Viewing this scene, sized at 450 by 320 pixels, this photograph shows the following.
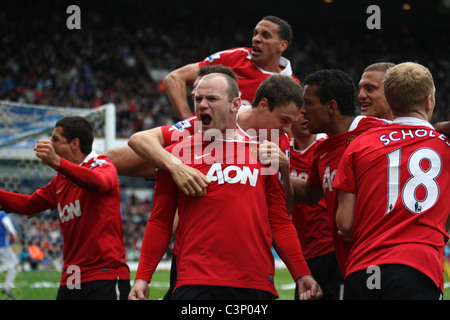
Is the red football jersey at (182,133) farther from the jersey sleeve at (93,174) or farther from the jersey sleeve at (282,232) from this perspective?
the jersey sleeve at (93,174)

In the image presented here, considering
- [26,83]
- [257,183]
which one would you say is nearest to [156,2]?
[26,83]

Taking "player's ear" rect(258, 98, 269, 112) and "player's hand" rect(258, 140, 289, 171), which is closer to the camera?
"player's hand" rect(258, 140, 289, 171)

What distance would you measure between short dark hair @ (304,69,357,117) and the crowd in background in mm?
18033

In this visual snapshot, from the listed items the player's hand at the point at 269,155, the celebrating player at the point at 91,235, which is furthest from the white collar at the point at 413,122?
the celebrating player at the point at 91,235

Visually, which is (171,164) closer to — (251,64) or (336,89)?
(336,89)

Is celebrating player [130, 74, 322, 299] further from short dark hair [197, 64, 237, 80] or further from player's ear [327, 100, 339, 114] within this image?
short dark hair [197, 64, 237, 80]

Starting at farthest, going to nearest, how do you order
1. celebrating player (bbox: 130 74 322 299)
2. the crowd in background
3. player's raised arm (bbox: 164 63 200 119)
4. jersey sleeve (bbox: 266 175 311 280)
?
1. the crowd in background
2. player's raised arm (bbox: 164 63 200 119)
3. jersey sleeve (bbox: 266 175 311 280)
4. celebrating player (bbox: 130 74 322 299)

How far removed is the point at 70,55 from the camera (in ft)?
90.0

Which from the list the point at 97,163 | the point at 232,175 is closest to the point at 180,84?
the point at 97,163

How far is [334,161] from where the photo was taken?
13.8 ft

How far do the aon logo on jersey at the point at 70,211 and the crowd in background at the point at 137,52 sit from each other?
16227 millimetres

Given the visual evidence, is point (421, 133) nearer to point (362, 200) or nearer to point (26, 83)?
point (362, 200)

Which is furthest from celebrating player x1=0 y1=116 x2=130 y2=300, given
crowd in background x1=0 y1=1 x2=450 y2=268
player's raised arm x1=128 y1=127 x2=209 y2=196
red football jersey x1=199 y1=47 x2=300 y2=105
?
crowd in background x1=0 y1=1 x2=450 y2=268

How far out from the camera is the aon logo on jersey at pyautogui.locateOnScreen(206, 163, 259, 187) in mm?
3447
